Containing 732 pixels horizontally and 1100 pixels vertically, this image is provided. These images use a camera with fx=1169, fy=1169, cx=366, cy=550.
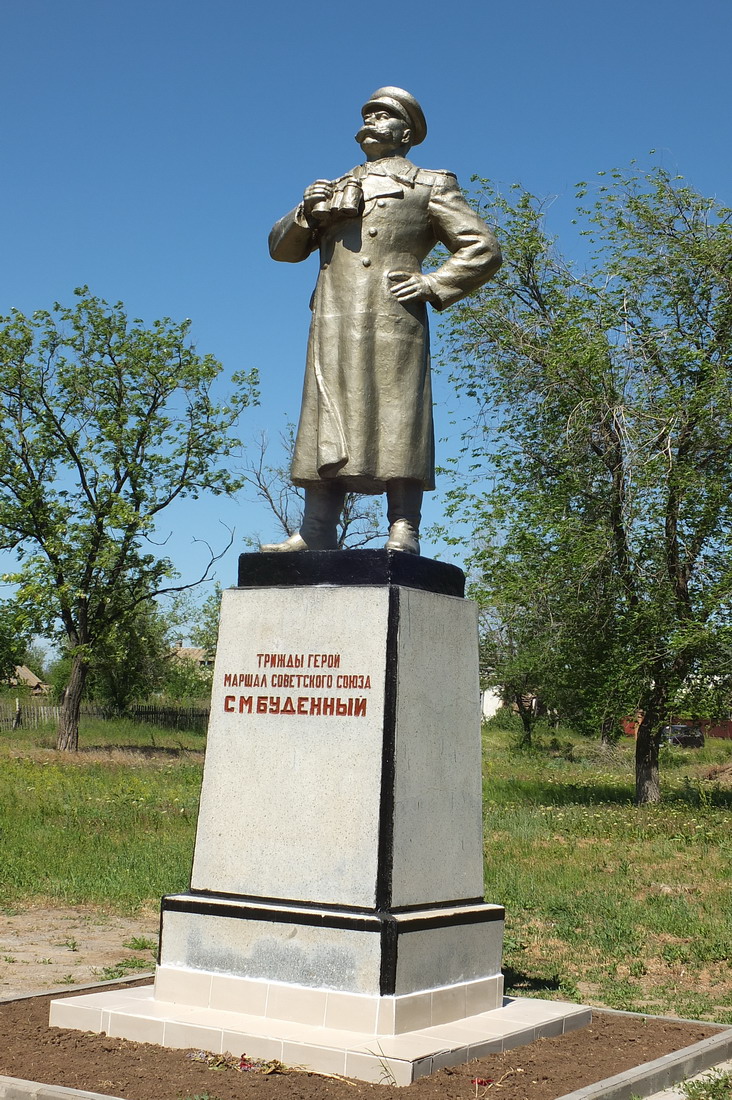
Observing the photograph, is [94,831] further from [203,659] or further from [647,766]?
[203,659]

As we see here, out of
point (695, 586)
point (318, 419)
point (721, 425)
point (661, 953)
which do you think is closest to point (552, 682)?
point (695, 586)

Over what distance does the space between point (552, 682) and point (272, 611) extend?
15.6m

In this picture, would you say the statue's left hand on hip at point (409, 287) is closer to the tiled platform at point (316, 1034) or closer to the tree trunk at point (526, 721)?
the tiled platform at point (316, 1034)

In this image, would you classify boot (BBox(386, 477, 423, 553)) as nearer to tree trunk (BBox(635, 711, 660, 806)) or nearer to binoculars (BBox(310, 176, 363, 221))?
binoculars (BBox(310, 176, 363, 221))

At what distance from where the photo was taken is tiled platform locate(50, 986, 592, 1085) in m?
4.80

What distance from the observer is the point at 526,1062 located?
5.14 metres

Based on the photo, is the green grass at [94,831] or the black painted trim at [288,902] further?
the green grass at [94,831]

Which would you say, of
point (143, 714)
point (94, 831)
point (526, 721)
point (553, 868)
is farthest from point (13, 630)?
point (526, 721)

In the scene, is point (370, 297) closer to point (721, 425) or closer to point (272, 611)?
→ point (272, 611)

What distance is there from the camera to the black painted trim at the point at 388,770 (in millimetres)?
5324

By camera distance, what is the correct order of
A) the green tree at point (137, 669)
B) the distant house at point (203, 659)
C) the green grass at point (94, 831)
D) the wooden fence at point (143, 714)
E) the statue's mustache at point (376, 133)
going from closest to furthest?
1. the statue's mustache at point (376, 133)
2. the green grass at point (94, 831)
3. the wooden fence at point (143, 714)
4. the green tree at point (137, 669)
5. the distant house at point (203, 659)

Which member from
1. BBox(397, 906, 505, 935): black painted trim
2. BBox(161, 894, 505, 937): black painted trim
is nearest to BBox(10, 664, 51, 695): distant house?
BBox(161, 894, 505, 937): black painted trim

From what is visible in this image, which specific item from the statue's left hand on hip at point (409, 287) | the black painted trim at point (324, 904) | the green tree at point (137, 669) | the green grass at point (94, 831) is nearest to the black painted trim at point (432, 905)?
the black painted trim at point (324, 904)

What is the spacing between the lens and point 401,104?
6.57 meters
